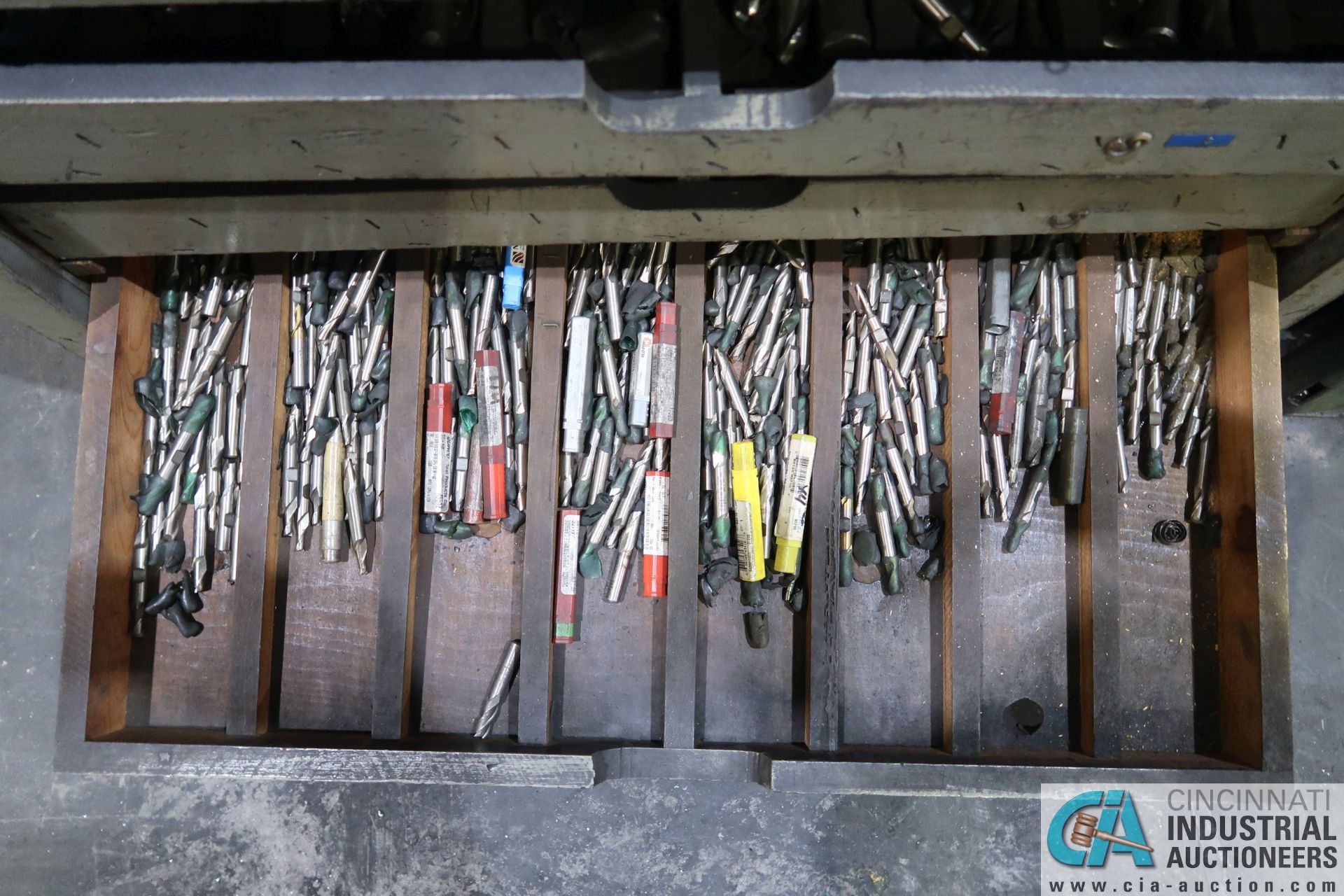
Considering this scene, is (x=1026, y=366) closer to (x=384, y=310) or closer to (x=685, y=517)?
(x=685, y=517)

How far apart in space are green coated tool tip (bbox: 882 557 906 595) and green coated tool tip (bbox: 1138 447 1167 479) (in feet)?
1.75

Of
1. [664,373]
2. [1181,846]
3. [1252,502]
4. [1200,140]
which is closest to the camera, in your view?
[1200,140]

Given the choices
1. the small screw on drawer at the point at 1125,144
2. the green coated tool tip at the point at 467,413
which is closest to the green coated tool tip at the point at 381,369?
the green coated tool tip at the point at 467,413

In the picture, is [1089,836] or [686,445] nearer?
[686,445]

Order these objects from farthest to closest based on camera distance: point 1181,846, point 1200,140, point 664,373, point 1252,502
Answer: point 1181,846
point 664,373
point 1252,502
point 1200,140

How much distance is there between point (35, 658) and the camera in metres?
2.20

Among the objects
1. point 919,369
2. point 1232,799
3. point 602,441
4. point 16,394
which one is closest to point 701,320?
point 602,441

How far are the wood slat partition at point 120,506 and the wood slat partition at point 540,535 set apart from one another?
2.53ft

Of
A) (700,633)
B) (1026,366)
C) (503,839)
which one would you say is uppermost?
(1026,366)

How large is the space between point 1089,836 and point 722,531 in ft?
3.54

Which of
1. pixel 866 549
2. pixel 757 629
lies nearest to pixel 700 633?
pixel 757 629

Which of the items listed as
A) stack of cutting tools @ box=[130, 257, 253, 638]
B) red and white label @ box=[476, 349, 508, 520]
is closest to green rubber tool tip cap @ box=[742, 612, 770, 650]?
red and white label @ box=[476, 349, 508, 520]

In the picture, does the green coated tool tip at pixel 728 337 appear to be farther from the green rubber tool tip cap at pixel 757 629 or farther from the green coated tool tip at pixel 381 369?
the green coated tool tip at pixel 381 369

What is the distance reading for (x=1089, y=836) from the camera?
1964 millimetres
